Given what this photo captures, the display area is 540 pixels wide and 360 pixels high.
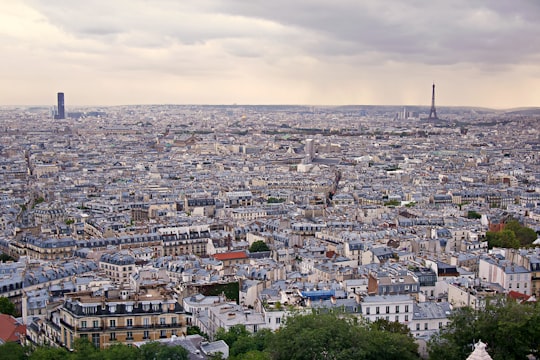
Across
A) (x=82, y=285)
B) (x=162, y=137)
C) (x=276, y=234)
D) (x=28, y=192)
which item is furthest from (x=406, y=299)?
(x=162, y=137)

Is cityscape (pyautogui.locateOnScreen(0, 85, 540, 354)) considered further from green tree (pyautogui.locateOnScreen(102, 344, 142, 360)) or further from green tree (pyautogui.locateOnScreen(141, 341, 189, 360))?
green tree (pyautogui.locateOnScreen(102, 344, 142, 360))

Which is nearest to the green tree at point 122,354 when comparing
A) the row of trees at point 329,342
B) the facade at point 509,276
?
the row of trees at point 329,342

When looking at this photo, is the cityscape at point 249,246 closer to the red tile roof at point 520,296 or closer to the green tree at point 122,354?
the red tile roof at point 520,296

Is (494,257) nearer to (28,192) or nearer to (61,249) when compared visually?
(61,249)

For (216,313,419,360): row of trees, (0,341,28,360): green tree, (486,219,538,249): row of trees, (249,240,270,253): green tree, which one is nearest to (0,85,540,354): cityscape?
(249,240,270,253): green tree

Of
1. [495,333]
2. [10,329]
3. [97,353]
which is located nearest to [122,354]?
[97,353]

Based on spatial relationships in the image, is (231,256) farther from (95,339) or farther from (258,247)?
(95,339)
